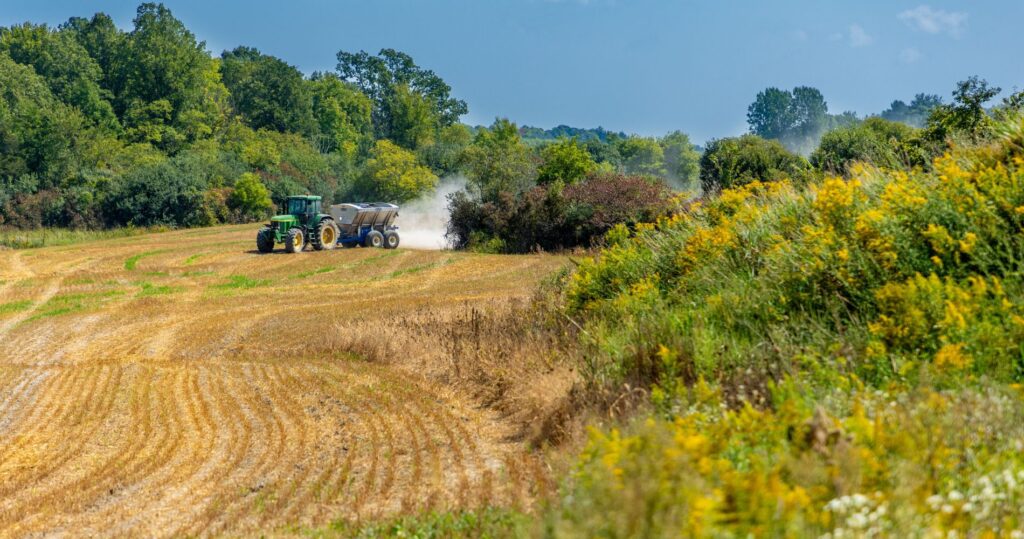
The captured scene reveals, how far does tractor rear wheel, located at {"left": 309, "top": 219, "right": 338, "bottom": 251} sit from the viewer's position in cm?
3606

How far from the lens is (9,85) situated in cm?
8419

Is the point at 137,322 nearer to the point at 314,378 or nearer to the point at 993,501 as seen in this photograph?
the point at 314,378

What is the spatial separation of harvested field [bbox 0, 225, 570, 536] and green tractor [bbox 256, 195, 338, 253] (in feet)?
34.7

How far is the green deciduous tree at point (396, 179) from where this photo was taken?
6218 cm

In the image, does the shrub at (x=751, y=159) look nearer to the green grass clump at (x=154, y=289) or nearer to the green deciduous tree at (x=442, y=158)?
the green grass clump at (x=154, y=289)

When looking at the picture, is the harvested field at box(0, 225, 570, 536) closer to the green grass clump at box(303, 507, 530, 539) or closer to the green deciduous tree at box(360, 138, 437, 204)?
the green grass clump at box(303, 507, 530, 539)

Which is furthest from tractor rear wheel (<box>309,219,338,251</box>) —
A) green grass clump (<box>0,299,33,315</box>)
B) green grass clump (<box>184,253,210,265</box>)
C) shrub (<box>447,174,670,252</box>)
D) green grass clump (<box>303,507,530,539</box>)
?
green grass clump (<box>303,507,530,539</box>)

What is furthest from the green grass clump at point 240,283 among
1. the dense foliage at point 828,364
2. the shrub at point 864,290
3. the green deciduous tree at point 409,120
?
the green deciduous tree at point 409,120

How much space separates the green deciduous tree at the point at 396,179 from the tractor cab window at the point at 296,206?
2462 centimetres

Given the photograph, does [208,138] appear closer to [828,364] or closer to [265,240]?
[265,240]

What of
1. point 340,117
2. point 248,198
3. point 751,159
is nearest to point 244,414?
point 751,159

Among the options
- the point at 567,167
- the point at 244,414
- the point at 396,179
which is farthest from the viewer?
the point at 396,179

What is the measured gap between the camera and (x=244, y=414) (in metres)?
11.5

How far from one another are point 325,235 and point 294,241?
1768mm
